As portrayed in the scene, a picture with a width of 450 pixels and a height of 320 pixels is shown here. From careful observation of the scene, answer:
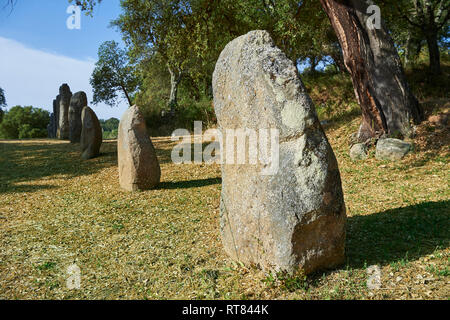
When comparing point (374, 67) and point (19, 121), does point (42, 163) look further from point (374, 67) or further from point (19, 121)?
point (19, 121)

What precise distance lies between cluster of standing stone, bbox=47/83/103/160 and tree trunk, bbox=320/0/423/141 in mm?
9974

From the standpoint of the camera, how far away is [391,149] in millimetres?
11422

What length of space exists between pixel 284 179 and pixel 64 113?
76.0 feet

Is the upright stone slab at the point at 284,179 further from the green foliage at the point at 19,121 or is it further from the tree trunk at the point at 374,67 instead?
the green foliage at the point at 19,121

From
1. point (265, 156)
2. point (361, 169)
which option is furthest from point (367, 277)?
point (361, 169)

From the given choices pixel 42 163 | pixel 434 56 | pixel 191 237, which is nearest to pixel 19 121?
pixel 42 163

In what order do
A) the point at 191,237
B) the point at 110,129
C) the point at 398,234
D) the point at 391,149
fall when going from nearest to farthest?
the point at 398,234
the point at 191,237
the point at 391,149
the point at 110,129

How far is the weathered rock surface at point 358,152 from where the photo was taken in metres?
12.0

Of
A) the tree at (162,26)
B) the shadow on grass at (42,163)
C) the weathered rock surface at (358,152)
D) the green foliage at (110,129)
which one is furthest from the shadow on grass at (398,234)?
the green foliage at (110,129)

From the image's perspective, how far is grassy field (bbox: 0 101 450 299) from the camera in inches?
187

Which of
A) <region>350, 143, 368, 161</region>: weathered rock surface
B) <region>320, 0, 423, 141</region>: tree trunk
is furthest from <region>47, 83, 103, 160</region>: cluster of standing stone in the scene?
<region>350, 143, 368, 161</region>: weathered rock surface

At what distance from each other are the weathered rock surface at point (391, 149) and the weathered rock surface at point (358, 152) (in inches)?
16.0

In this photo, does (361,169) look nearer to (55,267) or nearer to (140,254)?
(140,254)

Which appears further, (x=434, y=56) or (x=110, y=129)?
(x=110, y=129)
